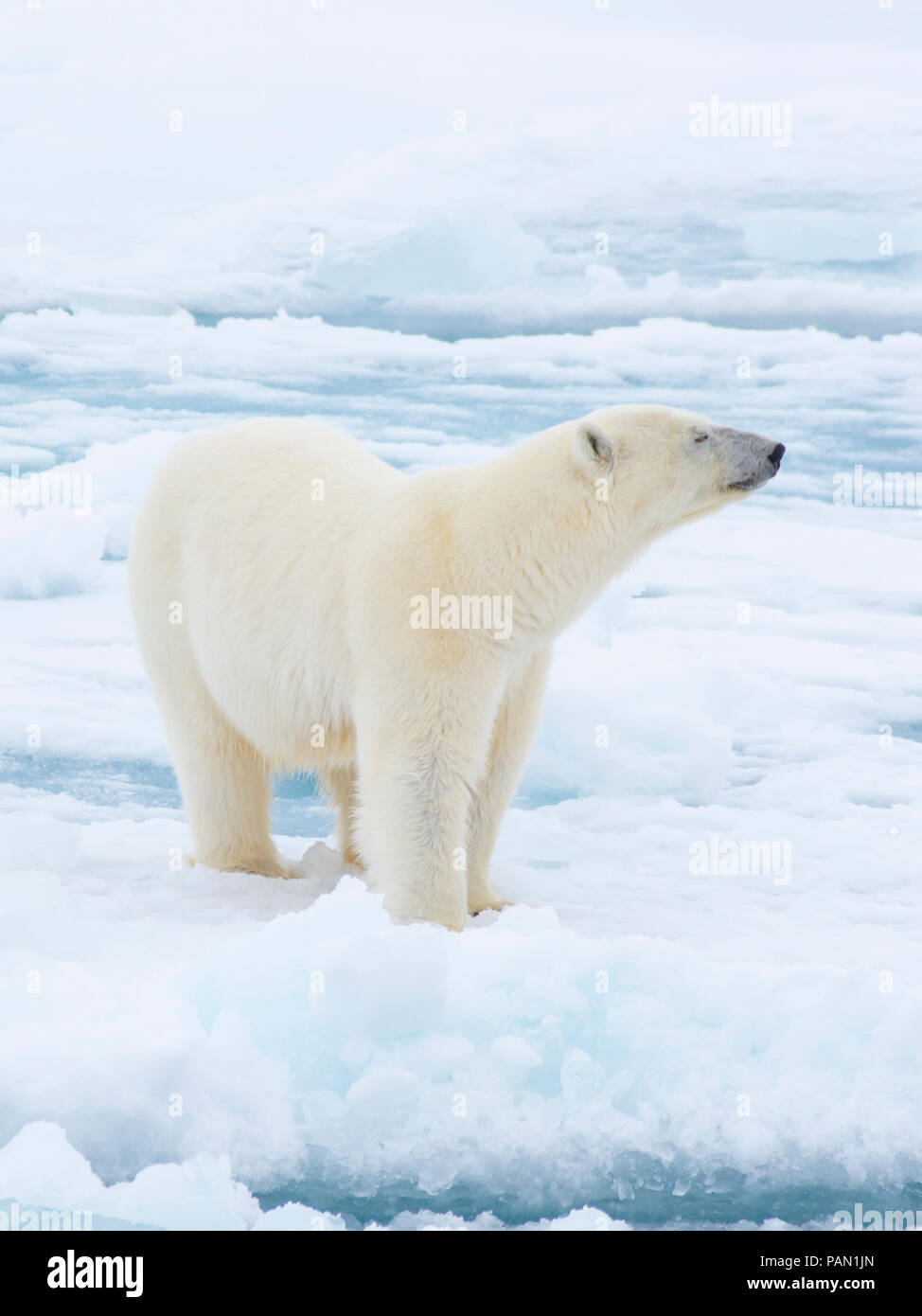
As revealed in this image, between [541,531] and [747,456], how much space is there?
1.85 ft

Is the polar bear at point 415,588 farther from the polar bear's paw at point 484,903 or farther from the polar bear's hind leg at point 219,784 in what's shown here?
the polar bear's hind leg at point 219,784

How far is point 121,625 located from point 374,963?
5540 millimetres

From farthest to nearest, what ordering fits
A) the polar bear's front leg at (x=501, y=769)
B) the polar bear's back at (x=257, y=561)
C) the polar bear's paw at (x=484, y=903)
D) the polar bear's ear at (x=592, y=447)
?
the polar bear's paw at (x=484, y=903) < the polar bear's front leg at (x=501, y=769) < the polar bear's back at (x=257, y=561) < the polar bear's ear at (x=592, y=447)

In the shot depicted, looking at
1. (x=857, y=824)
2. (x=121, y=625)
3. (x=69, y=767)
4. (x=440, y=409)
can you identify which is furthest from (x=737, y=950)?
(x=440, y=409)

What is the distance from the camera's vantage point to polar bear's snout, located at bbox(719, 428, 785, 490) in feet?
13.0

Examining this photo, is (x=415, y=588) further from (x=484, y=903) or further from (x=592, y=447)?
(x=484, y=903)

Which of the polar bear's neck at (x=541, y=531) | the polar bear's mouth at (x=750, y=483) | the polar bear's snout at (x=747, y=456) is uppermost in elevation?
the polar bear's snout at (x=747, y=456)
